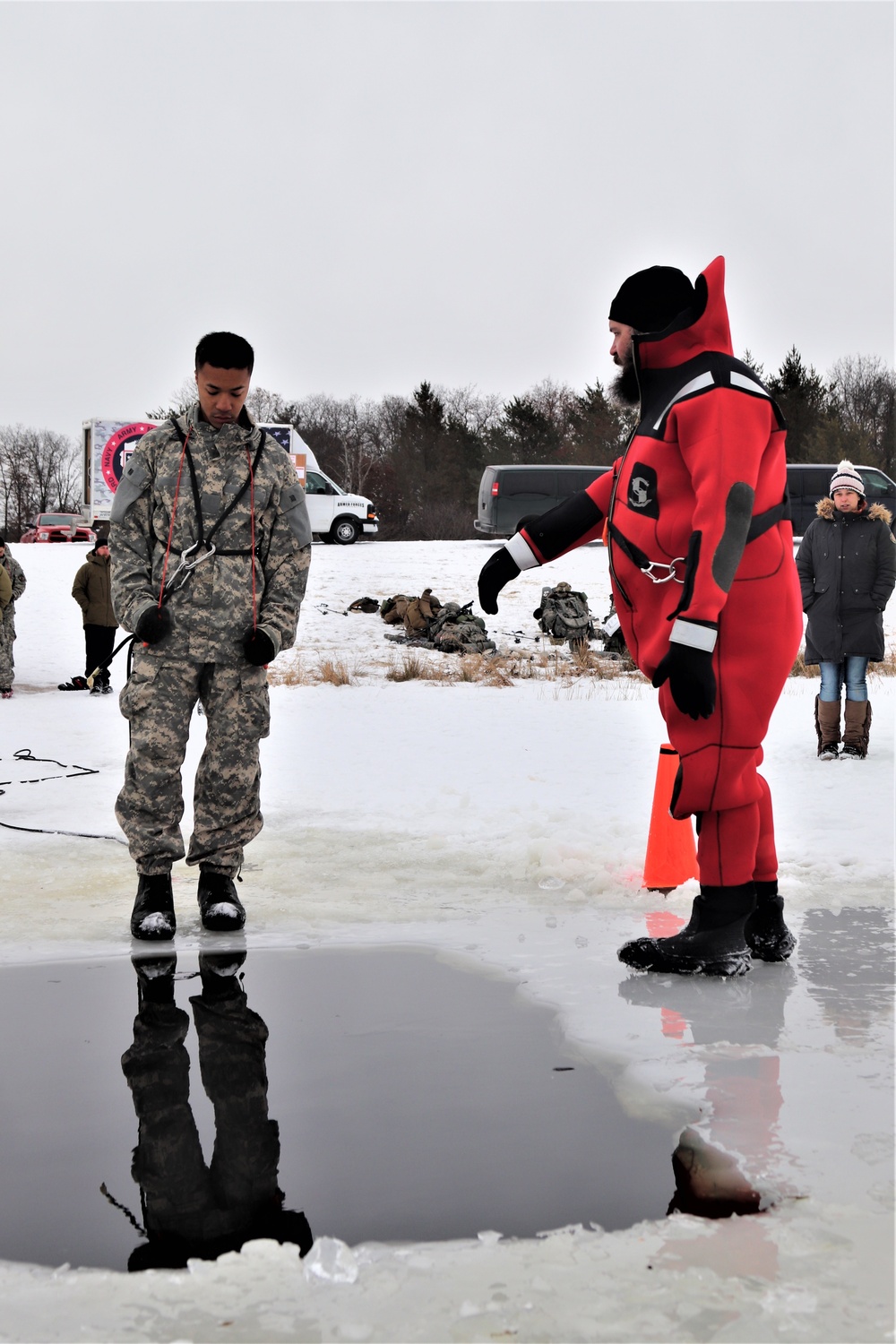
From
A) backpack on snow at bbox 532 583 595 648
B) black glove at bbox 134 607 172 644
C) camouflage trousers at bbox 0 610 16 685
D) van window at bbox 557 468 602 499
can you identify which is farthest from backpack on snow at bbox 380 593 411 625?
black glove at bbox 134 607 172 644

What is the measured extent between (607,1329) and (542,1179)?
0.45 m

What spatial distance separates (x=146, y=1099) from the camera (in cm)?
253

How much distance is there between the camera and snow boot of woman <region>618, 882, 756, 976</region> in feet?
11.0

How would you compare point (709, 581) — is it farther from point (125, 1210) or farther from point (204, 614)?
point (125, 1210)

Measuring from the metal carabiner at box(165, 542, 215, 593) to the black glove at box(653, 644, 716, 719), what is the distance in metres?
1.51

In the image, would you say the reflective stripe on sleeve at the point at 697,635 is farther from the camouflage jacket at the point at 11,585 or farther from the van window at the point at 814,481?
the van window at the point at 814,481

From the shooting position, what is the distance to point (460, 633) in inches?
591

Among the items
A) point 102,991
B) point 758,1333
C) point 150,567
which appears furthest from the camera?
point 150,567

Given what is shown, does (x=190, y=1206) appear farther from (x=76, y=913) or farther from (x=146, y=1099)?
(x=76, y=913)

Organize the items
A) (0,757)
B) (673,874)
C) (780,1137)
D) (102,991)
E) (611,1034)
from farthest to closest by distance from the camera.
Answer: (0,757), (673,874), (102,991), (611,1034), (780,1137)

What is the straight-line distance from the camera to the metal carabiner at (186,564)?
148 inches

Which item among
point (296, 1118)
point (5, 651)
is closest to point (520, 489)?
point (5, 651)

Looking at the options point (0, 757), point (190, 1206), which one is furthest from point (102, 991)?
point (0, 757)

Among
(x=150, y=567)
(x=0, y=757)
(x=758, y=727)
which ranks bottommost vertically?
(x=0, y=757)
